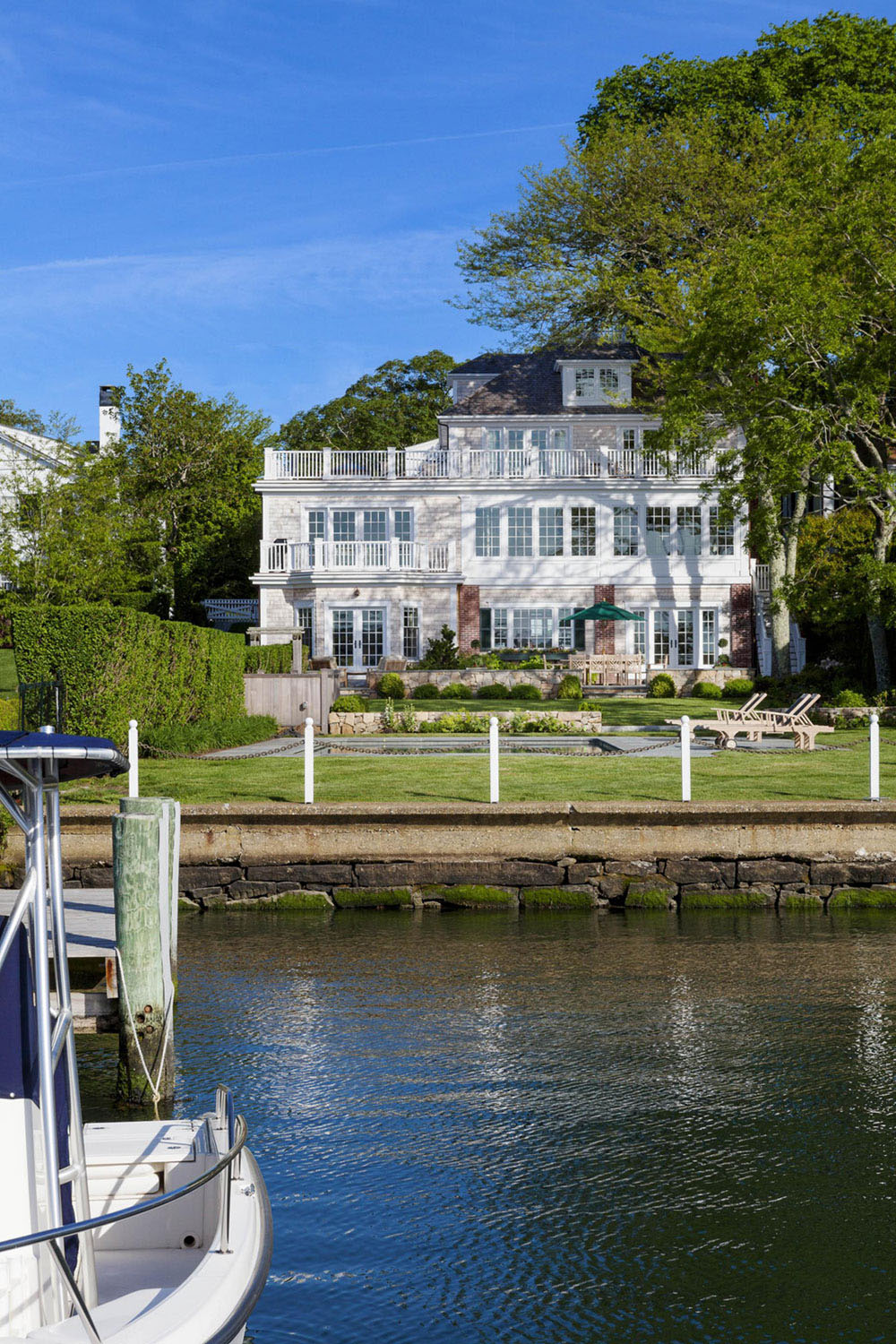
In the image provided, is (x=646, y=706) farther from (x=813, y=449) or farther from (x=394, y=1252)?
(x=394, y=1252)

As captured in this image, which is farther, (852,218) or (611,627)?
(611,627)

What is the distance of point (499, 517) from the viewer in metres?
45.5

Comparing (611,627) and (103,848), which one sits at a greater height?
(611,627)

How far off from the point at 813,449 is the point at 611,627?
55.5 feet

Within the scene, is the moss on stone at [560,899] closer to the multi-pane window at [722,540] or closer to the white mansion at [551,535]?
the white mansion at [551,535]

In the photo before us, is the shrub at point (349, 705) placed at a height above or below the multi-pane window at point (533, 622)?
below

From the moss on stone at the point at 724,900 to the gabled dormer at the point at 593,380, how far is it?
1348 inches

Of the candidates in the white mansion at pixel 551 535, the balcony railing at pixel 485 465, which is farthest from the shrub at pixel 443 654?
the balcony railing at pixel 485 465

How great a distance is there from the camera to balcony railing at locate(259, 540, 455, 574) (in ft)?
139

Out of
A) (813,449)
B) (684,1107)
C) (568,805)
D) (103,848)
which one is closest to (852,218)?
(813,449)

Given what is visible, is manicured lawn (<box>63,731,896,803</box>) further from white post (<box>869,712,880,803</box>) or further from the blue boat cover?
the blue boat cover

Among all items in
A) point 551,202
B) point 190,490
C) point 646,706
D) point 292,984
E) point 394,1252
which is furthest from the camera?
point 190,490

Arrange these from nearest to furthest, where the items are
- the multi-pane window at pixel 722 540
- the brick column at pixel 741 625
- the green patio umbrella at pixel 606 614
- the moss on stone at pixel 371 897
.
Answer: the moss on stone at pixel 371 897, the green patio umbrella at pixel 606 614, the brick column at pixel 741 625, the multi-pane window at pixel 722 540

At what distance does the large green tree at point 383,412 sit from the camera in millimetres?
65188
